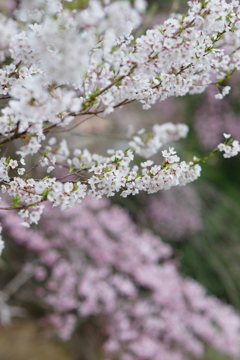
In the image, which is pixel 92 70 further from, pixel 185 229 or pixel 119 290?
pixel 185 229

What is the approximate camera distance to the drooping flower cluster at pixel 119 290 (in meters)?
3.12

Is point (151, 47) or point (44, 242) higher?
point (44, 242)

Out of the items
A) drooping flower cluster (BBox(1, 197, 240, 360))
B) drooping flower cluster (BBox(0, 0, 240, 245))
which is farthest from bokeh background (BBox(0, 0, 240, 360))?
drooping flower cluster (BBox(0, 0, 240, 245))

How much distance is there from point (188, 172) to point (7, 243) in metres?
2.82

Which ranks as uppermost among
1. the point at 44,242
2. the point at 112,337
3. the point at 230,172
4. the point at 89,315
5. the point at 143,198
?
the point at 230,172

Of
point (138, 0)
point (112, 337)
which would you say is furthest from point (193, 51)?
point (112, 337)

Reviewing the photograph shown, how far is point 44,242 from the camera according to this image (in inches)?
126

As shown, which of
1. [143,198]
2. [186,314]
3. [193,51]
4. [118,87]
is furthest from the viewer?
[143,198]

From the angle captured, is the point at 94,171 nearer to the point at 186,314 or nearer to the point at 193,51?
the point at 193,51

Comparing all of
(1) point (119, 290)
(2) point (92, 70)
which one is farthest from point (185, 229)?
(2) point (92, 70)

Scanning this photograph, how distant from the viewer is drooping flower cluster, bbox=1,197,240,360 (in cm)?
312

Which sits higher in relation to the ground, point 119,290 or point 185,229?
point 185,229

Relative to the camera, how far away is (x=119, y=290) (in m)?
3.26

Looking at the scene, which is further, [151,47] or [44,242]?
[44,242]
